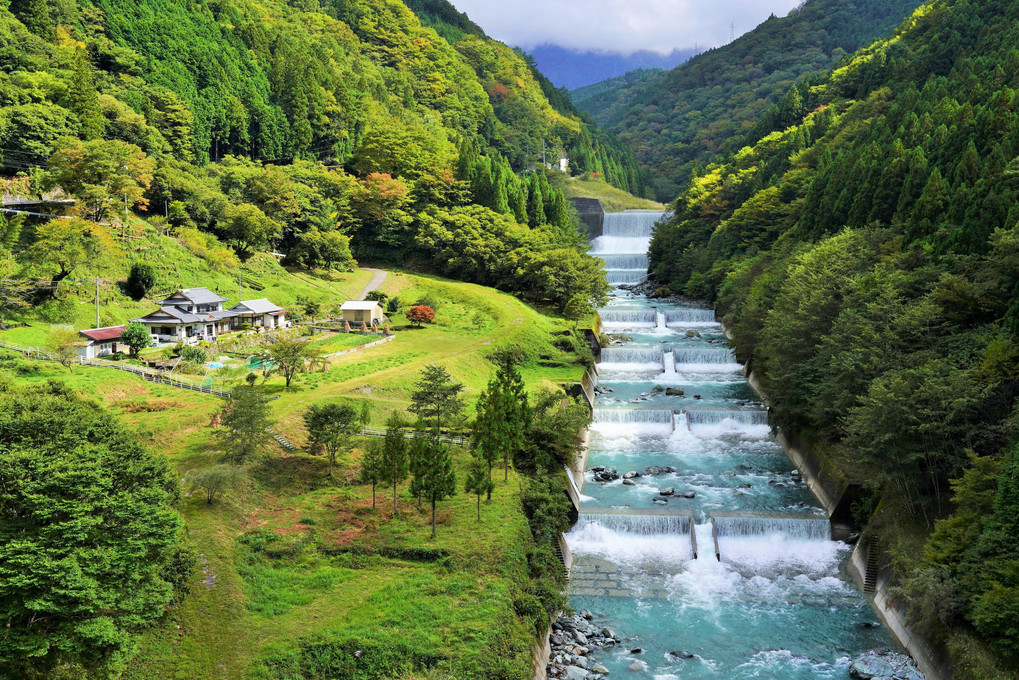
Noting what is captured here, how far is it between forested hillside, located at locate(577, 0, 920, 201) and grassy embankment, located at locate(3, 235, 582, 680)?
124920 millimetres

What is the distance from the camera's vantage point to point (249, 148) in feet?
268

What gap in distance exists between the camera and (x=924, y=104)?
5231 cm

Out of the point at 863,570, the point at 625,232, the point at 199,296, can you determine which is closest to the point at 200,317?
the point at 199,296

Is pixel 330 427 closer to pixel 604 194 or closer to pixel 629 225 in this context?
pixel 629 225

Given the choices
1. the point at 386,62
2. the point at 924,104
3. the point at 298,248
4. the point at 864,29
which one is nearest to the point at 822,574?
the point at 924,104

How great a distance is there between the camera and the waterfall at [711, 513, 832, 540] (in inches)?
1099

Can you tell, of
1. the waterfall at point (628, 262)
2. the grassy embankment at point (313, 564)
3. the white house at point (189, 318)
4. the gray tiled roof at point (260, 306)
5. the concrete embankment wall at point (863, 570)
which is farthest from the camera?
the waterfall at point (628, 262)

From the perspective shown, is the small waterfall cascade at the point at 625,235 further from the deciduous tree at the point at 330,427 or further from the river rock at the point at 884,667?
the river rock at the point at 884,667

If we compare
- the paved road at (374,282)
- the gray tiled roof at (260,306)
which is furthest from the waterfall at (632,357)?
the gray tiled roof at (260,306)

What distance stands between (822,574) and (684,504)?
657cm

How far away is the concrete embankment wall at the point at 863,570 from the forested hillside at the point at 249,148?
2935cm

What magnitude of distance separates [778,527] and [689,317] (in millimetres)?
38398

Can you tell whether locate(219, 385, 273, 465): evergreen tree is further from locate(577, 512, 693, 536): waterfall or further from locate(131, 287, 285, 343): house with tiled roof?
locate(131, 287, 285, 343): house with tiled roof

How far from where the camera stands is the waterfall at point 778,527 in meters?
27.9
